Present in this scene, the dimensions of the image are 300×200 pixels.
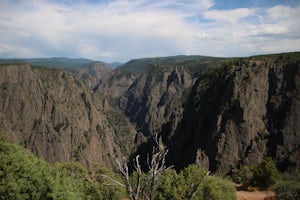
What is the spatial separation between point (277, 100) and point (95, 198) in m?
65.1

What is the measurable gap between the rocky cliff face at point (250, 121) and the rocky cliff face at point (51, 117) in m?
59.2

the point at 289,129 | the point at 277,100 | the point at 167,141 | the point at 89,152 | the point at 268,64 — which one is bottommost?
the point at 89,152

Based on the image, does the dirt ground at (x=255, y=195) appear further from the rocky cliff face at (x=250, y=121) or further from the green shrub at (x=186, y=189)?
the rocky cliff face at (x=250, y=121)

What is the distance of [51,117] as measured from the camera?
14862 cm

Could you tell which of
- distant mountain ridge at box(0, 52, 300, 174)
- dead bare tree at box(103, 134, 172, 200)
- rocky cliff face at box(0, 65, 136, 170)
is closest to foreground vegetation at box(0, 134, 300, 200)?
dead bare tree at box(103, 134, 172, 200)

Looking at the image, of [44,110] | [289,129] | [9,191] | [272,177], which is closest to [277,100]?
[289,129]

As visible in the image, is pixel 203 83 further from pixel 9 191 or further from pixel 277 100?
pixel 9 191

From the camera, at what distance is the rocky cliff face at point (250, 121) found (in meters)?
80.6

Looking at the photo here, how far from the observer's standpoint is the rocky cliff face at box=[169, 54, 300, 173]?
80.6m

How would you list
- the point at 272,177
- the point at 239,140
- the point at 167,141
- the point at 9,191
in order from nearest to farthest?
the point at 9,191
the point at 272,177
the point at 239,140
the point at 167,141

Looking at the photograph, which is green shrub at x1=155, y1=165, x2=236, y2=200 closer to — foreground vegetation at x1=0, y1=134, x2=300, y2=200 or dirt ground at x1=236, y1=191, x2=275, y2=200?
foreground vegetation at x1=0, y1=134, x2=300, y2=200

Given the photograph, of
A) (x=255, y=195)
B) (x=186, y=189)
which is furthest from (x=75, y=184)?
(x=255, y=195)

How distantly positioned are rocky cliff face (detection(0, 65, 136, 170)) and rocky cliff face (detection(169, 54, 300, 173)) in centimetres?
5924

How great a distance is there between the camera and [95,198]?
34.5 m
